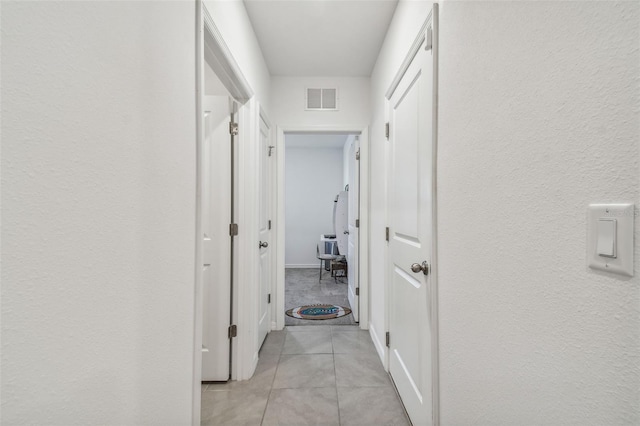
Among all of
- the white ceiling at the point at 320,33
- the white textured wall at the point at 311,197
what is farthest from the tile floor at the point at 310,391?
the white textured wall at the point at 311,197

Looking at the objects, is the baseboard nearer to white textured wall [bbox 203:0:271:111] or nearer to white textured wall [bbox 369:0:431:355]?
white textured wall [bbox 369:0:431:355]

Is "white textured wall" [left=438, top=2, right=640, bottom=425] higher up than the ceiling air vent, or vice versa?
the ceiling air vent

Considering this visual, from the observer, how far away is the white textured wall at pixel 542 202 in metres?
0.51

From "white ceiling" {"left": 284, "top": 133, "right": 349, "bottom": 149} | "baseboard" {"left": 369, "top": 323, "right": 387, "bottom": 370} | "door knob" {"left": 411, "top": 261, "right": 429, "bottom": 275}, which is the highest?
"white ceiling" {"left": 284, "top": 133, "right": 349, "bottom": 149}

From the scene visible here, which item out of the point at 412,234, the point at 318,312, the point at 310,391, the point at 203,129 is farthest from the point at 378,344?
the point at 203,129

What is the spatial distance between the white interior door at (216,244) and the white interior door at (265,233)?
0.43m

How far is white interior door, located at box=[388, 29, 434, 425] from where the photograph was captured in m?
1.40

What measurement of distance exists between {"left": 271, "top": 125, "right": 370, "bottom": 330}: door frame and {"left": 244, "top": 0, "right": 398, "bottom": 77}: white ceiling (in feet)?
1.75

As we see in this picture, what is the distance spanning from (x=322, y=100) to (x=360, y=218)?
122 cm

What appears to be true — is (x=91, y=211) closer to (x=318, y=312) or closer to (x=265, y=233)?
(x=265, y=233)

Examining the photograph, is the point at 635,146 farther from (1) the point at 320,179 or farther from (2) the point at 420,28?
(1) the point at 320,179

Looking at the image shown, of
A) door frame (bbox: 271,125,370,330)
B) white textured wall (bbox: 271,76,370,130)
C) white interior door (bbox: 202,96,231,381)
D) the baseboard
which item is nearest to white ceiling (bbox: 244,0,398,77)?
white textured wall (bbox: 271,76,370,130)

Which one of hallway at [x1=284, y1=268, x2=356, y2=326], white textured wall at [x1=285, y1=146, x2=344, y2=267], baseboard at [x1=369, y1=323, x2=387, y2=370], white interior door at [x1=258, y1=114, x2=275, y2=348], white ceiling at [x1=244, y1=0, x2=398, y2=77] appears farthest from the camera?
white textured wall at [x1=285, y1=146, x2=344, y2=267]

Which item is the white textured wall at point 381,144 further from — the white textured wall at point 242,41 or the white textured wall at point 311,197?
the white textured wall at point 311,197
